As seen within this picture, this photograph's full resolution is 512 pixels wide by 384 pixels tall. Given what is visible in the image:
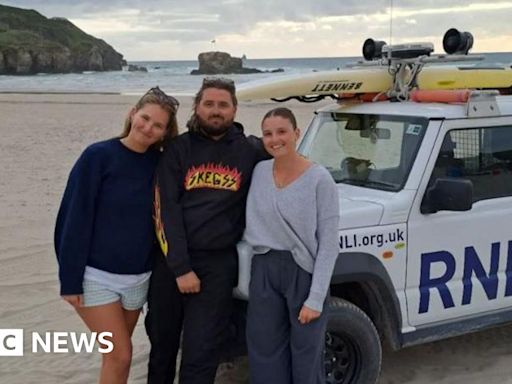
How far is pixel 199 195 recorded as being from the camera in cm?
388

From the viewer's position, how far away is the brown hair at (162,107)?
385 cm

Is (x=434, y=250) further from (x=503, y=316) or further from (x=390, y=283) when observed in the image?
(x=503, y=316)

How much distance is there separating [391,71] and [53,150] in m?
12.1

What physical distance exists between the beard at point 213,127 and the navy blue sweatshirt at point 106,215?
33cm

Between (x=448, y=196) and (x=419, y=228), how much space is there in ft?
0.94

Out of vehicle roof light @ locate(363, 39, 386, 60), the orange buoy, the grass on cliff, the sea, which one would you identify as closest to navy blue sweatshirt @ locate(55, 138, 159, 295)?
the orange buoy

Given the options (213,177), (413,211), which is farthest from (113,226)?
(413,211)

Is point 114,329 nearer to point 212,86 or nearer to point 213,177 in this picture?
point 213,177

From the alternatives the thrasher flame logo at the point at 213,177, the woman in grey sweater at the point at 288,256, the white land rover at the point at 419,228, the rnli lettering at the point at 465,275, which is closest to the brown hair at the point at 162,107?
the thrasher flame logo at the point at 213,177

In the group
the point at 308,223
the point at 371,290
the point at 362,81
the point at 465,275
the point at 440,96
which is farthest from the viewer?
the point at 362,81

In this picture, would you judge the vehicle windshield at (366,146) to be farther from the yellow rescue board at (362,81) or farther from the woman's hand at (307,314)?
the woman's hand at (307,314)

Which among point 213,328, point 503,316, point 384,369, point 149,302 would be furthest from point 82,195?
point 503,316

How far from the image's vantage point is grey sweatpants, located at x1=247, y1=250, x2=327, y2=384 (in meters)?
3.83

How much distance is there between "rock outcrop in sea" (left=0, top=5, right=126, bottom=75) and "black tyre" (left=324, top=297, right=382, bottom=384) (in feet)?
280
